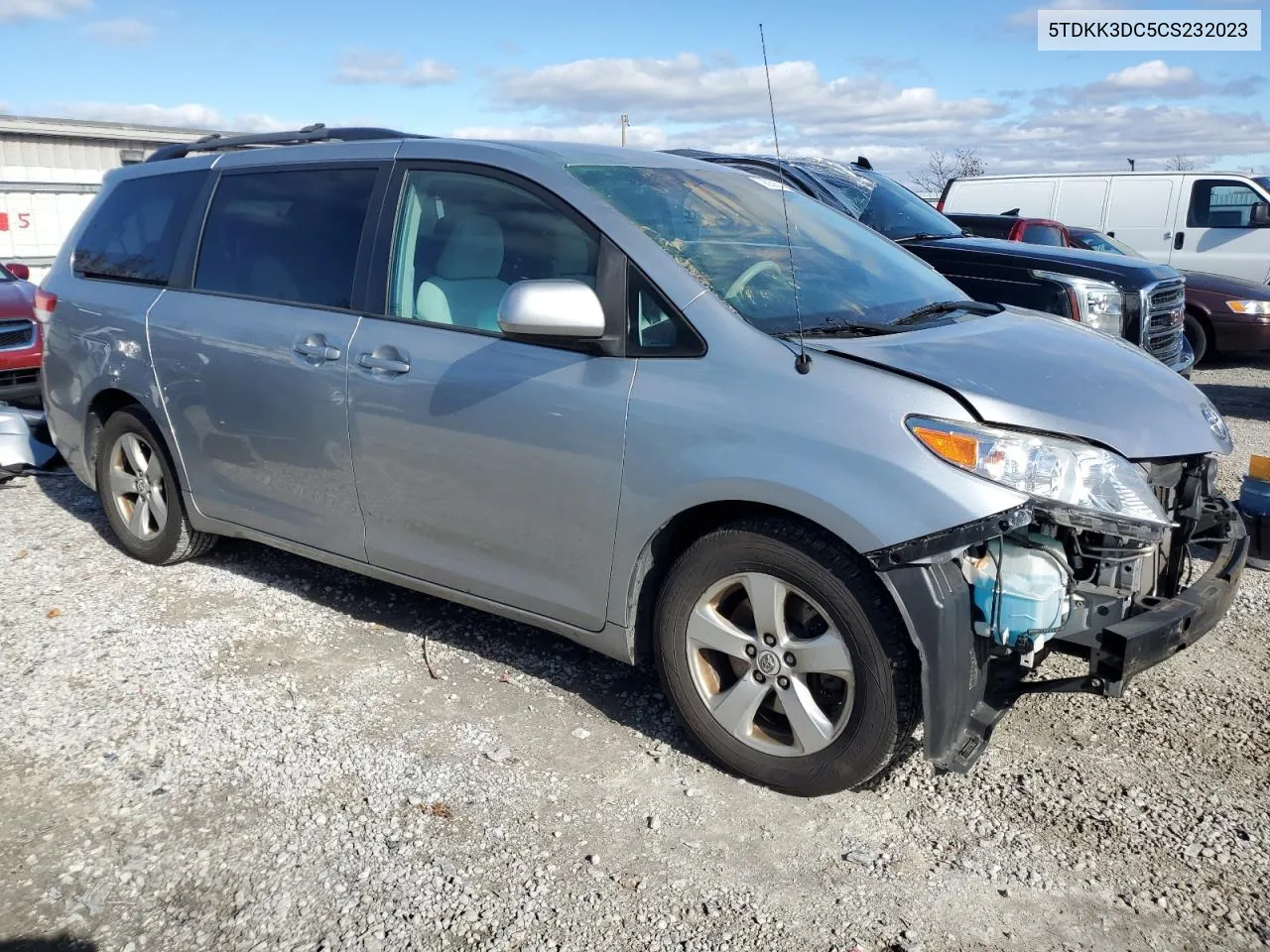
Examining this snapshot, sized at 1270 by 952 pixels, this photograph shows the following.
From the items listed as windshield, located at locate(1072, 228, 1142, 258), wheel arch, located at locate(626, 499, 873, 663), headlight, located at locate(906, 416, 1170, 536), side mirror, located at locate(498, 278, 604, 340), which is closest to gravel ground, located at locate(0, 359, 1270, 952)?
wheel arch, located at locate(626, 499, 873, 663)

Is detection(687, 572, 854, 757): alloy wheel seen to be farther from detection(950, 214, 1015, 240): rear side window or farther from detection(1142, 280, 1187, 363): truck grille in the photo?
detection(950, 214, 1015, 240): rear side window

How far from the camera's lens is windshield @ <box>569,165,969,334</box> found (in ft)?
11.3

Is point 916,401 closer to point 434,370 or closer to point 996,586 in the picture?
point 996,586

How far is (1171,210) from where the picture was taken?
13633 millimetres

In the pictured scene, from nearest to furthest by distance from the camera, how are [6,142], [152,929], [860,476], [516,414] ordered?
[152,929], [860,476], [516,414], [6,142]

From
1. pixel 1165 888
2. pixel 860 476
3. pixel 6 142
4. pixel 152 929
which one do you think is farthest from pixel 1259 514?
pixel 6 142

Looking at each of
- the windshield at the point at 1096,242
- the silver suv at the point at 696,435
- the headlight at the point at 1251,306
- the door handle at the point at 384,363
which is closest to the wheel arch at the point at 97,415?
the silver suv at the point at 696,435

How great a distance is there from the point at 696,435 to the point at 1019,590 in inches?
38.5

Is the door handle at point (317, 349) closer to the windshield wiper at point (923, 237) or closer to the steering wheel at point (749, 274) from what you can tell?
the steering wheel at point (749, 274)

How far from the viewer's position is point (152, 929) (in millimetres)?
2658

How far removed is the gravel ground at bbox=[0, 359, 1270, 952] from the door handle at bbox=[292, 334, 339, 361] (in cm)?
115

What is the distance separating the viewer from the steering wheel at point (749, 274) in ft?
11.1

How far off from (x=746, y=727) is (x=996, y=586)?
0.86m

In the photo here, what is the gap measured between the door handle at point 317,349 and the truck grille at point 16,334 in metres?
6.15
